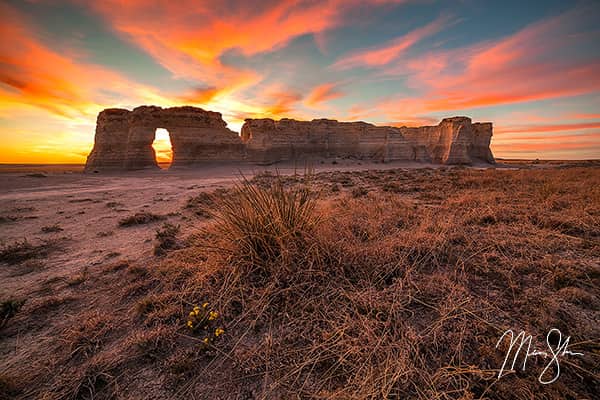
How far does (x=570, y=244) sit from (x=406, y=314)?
2.81 m

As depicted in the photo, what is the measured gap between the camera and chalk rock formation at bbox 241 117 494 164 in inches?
1233

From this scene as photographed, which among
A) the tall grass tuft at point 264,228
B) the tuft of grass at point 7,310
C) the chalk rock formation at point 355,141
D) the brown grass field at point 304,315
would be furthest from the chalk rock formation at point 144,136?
the tall grass tuft at point 264,228

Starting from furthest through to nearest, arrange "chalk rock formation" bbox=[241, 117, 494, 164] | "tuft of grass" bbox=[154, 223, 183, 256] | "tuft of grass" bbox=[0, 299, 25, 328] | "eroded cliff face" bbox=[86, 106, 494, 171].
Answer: "chalk rock formation" bbox=[241, 117, 494, 164] → "eroded cliff face" bbox=[86, 106, 494, 171] → "tuft of grass" bbox=[154, 223, 183, 256] → "tuft of grass" bbox=[0, 299, 25, 328]

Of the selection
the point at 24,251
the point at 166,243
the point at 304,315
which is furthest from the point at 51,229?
the point at 304,315

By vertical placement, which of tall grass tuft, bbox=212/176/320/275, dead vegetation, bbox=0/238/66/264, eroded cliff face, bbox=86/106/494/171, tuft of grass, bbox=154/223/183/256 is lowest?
dead vegetation, bbox=0/238/66/264

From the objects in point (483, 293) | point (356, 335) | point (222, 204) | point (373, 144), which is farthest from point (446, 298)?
point (373, 144)

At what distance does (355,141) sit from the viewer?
3541 cm

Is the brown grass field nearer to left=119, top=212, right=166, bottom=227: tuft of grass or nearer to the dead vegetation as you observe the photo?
the dead vegetation

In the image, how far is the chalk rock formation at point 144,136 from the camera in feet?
81.1

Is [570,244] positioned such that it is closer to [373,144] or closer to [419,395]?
[419,395]

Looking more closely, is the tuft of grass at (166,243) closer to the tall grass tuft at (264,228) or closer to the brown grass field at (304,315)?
the brown grass field at (304,315)
